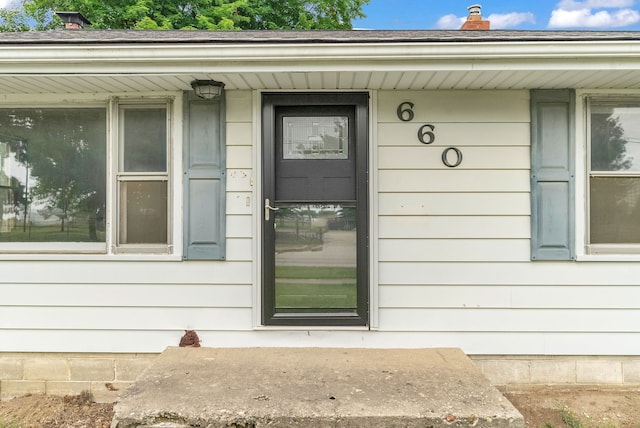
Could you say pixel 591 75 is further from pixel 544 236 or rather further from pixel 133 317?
pixel 133 317

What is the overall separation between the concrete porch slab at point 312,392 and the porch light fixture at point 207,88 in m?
1.76

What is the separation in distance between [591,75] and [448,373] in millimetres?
2123

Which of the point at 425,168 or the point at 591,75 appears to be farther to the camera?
the point at 425,168

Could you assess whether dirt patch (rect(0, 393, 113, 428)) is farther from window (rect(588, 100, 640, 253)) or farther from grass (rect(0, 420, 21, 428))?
window (rect(588, 100, 640, 253))

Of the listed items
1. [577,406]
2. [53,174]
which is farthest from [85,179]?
[577,406]

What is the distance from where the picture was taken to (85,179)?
290 cm

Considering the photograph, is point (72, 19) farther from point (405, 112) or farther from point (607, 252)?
point (607, 252)

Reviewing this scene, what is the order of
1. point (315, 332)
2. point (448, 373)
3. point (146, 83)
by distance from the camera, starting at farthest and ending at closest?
point (315, 332) → point (146, 83) → point (448, 373)

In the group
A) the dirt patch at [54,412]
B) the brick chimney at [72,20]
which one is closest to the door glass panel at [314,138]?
the dirt patch at [54,412]

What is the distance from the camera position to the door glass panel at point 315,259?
287 centimetres

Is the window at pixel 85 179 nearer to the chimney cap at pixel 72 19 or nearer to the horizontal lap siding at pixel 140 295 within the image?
the horizontal lap siding at pixel 140 295

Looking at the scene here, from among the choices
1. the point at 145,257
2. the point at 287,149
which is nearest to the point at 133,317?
the point at 145,257

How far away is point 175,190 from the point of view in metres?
2.84

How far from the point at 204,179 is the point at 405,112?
152 cm
